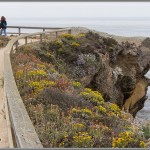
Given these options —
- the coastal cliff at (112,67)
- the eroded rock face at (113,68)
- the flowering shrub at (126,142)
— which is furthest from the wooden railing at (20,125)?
the eroded rock face at (113,68)

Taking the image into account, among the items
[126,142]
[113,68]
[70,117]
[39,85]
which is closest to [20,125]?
[126,142]

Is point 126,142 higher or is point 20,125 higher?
point 20,125

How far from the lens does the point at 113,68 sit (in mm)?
28953

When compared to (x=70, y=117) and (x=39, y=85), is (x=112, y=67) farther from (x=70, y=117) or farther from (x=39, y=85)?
(x=70, y=117)

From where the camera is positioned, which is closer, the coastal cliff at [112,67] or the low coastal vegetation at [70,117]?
the low coastal vegetation at [70,117]

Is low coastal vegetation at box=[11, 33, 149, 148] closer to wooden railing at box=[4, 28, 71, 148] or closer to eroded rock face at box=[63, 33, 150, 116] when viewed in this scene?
wooden railing at box=[4, 28, 71, 148]

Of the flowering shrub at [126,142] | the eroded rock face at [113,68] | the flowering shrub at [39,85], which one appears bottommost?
the eroded rock face at [113,68]

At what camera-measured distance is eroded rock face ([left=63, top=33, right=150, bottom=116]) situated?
24406 millimetres

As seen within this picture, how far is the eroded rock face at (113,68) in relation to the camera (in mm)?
24406

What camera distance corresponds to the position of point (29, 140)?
560cm

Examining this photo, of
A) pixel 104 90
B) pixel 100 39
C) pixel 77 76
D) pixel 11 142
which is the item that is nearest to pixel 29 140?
pixel 11 142

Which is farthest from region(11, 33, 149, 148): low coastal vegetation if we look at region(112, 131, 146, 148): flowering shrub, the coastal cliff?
the coastal cliff

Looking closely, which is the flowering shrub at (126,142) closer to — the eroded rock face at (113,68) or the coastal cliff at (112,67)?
the coastal cliff at (112,67)

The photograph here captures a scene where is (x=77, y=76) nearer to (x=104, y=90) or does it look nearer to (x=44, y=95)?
(x=104, y=90)
